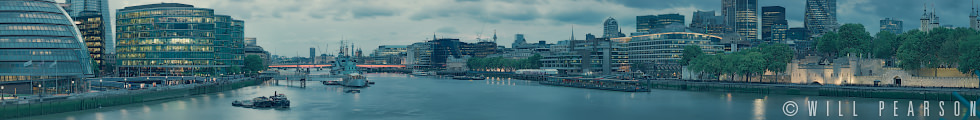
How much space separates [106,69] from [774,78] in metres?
151

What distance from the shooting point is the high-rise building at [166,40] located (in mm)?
155625

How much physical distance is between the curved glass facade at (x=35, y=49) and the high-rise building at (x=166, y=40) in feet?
232

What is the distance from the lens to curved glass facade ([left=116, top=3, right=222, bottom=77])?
155625 mm

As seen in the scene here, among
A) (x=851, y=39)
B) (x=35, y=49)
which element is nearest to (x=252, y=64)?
(x=35, y=49)

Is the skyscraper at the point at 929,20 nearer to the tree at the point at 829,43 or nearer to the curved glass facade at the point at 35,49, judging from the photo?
the tree at the point at 829,43

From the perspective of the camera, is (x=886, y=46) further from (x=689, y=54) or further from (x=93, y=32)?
(x=93, y=32)

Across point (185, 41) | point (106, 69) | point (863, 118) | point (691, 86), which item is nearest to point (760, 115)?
point (863, 118)

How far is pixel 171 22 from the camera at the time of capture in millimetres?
155625

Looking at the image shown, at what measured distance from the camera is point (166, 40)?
156 m

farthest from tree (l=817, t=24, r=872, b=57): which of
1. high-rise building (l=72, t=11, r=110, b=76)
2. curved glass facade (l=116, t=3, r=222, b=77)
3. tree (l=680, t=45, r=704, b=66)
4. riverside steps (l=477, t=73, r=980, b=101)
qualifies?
high-rise building (l=72, t=11, r=110, b=76)

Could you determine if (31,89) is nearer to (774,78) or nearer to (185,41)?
(185,41)

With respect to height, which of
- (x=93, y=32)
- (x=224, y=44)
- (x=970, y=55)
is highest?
(x=93, y=32)

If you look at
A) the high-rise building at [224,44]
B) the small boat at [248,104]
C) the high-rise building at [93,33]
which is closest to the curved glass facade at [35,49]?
the small boat at [248,104]

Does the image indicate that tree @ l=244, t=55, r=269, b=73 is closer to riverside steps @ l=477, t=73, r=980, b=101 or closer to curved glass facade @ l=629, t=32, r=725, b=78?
curved glass facade @ l=629, t=32, r=725, b=78
